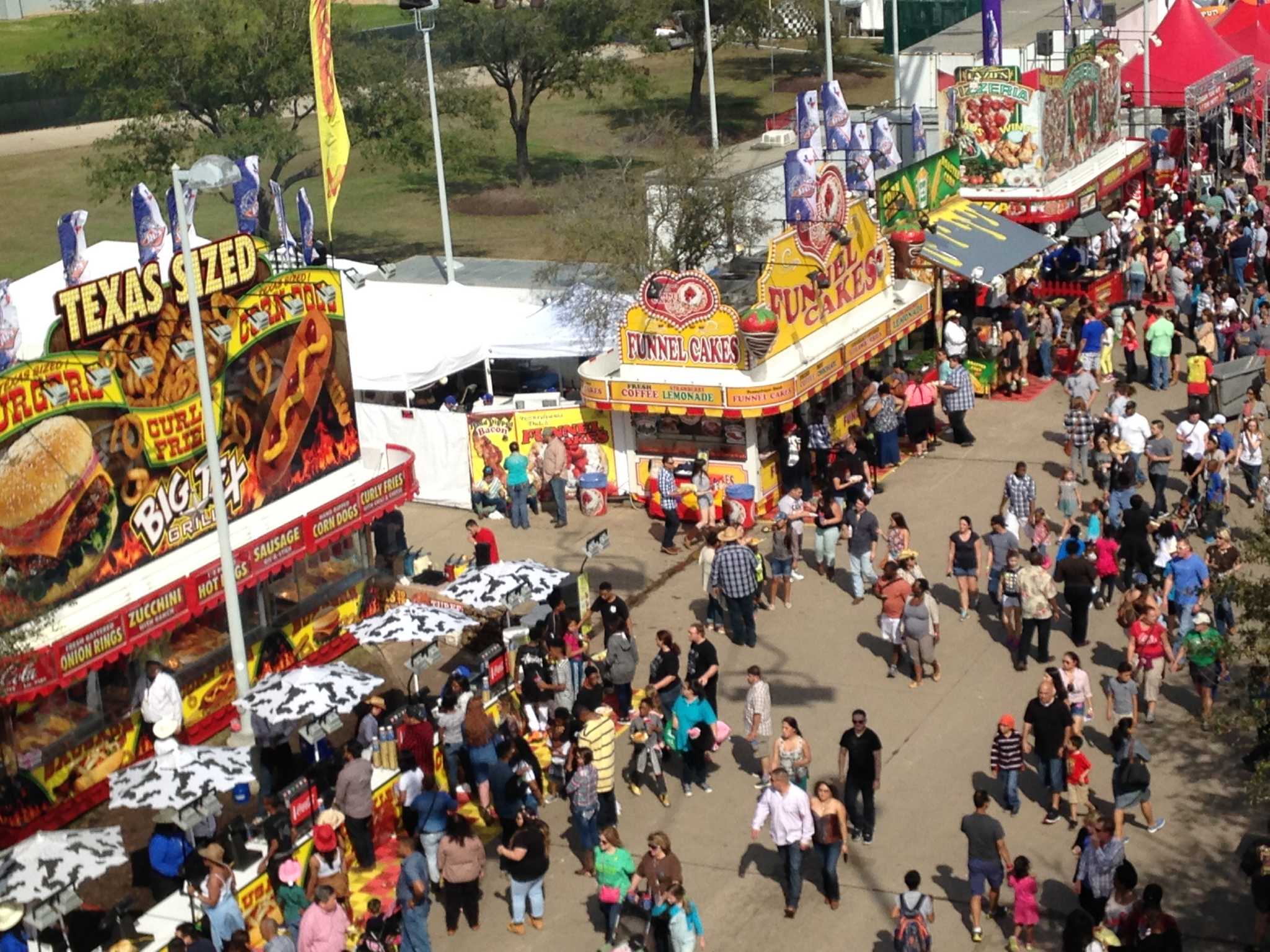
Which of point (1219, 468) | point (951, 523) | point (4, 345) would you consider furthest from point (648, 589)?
point (4, 345)

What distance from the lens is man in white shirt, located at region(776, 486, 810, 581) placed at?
20281 mm

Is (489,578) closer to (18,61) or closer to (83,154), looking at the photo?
(83,154)

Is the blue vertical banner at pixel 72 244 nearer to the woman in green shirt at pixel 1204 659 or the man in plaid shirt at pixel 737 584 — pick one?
the man in plaid shirt at pixel 737 584

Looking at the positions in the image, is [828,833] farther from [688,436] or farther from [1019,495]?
[688,436]

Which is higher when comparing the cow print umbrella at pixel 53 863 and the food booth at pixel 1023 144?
the food booth at pixel 1023 144

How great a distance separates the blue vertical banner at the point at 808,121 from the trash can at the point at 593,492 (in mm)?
6820

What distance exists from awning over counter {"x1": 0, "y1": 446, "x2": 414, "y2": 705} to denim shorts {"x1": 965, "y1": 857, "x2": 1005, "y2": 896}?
7787 mm

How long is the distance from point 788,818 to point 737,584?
5281 millimetres

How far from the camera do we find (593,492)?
2356cm

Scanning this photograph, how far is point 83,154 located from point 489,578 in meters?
39.9

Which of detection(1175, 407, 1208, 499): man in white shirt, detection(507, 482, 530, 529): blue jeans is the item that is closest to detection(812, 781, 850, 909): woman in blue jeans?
detection(507, 482, 530, 529): blue jeans

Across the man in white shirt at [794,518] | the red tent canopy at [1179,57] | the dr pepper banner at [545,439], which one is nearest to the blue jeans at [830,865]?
the man in white shirt at [794,518]

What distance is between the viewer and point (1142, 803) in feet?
48.3

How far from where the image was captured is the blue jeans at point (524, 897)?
13977mm
